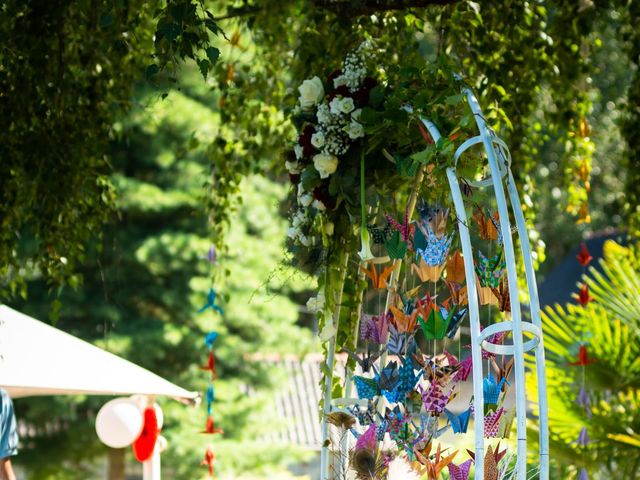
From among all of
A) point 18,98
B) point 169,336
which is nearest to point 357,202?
point 18,98

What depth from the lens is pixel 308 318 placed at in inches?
700

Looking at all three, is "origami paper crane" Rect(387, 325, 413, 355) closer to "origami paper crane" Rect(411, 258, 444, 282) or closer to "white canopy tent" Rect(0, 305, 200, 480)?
"origami paper crane" Rect(411, 258, 444, 282)

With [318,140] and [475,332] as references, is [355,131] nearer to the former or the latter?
[318,140]

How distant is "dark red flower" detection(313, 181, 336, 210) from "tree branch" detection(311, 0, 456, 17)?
0.85 m

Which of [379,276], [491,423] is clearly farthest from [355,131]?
[491,423]

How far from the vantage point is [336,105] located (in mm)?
2998

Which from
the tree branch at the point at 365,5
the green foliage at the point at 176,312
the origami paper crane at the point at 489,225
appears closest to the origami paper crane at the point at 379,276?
the origami paper crane at the point at 489,225

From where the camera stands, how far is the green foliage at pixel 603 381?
494 centimetres

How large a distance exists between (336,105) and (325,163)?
0.18 m

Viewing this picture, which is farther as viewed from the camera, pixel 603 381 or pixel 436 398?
pixel 603 381

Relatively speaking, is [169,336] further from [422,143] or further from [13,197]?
[422,143]

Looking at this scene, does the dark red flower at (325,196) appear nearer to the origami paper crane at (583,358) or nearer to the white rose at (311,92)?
the white rose at (311,92)

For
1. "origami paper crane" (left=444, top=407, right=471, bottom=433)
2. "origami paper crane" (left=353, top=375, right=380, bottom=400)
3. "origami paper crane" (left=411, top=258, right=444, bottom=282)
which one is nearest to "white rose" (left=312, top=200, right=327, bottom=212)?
"origami paper crane" (left=411, top=258, right=444, bottom=282)

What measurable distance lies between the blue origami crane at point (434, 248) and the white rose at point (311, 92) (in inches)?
24.2
